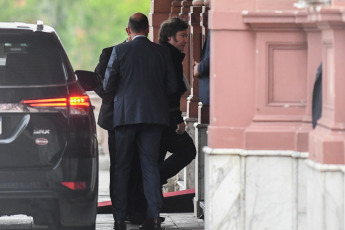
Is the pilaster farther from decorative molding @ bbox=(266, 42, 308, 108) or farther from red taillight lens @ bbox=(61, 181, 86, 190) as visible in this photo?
red taillight lens @ bbox=(61, 181, 86, 190)

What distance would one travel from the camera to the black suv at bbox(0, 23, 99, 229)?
9.48 meters

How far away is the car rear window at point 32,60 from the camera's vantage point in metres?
9.58

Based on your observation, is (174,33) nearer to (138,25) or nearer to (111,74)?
(138,25)

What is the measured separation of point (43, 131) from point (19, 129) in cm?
18

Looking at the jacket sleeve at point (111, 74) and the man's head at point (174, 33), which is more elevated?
the man's head at point (174, 33)

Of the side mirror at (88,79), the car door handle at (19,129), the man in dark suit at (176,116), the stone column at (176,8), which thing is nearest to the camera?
the car door handle at (19,129)

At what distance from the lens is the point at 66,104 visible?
959 cm

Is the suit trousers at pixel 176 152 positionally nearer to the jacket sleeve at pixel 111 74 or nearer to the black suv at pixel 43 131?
Answer: the jacket sleeve at pixel 111 74

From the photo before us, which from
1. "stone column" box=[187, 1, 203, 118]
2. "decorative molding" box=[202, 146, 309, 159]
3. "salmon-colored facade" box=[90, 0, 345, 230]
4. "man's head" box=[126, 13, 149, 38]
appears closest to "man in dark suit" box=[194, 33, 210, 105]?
"salmon-colored facade" box=[90, 0, 345, 230]

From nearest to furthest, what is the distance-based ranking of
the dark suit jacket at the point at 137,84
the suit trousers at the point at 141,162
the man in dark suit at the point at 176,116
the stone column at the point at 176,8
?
the dark suit jacket at the point at 137,84, the suit trousers at the point at 141,162, the man in dark suit at the point at 176,116, the stone column at the point at 176,8

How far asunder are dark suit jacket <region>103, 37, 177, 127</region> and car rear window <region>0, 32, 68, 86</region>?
54.0 inches

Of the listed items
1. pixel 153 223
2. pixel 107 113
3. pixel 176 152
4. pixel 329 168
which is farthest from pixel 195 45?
pixel 329 168

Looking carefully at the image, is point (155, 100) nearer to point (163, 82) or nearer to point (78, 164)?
point (163, 82)

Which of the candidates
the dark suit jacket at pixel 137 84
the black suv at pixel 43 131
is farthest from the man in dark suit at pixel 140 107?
the black suv at pixel 43 131
